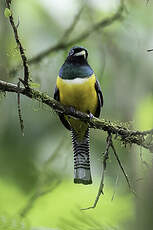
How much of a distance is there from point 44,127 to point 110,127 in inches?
202

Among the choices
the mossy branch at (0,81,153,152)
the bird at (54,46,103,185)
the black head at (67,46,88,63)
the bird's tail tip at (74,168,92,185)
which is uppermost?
the black head at (67,46,88,63)

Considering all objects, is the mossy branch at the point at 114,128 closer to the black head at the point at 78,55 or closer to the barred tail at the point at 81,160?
the barred tail at the point at 81,160

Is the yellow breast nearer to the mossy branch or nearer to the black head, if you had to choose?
the black head

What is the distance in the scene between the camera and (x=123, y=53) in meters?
7.08

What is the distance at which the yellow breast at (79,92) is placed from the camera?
426 centimetres

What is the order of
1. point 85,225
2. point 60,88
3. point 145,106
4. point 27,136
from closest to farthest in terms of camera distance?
1. point 85,225
2. point 60,88
3. point 145,106
4. point 27,136

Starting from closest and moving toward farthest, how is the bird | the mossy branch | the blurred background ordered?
1. the mossy branch
2. the blurred background
3. the bird

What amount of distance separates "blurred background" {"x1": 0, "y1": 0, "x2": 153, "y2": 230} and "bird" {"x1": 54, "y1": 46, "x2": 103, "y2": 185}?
244 mm

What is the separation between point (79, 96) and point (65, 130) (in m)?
2.49

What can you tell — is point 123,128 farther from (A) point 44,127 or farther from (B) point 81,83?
(A) point 44,127

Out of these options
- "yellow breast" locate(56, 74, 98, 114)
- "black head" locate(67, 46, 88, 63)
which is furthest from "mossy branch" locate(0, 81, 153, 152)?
"black head" locate(67, 46, 88, 63)

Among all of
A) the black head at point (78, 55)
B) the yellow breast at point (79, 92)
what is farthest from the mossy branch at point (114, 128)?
the black head at point (78, 55)

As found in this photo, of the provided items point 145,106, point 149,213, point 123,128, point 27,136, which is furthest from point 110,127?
point 27,136

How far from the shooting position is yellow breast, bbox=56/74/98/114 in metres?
4.26
